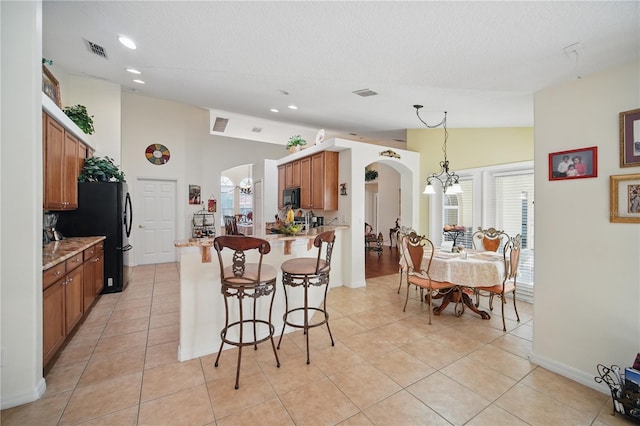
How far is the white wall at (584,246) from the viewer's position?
1.93m

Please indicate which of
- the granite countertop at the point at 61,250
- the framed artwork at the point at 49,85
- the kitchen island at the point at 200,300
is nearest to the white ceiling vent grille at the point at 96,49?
the framed artwork at the point at 49,85

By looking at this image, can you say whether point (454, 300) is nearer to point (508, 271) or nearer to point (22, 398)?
point (508, 271)

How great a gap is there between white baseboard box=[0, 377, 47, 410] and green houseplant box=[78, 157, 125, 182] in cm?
302

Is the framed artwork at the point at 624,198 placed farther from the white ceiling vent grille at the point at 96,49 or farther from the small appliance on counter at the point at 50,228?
the small appliance on counter at the point at 50,228

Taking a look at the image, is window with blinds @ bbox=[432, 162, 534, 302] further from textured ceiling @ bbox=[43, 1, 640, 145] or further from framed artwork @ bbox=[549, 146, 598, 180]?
framed artwork @ bbox=[549, 146, 598, 180]

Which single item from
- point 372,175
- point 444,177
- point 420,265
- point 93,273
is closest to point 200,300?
point 93,273

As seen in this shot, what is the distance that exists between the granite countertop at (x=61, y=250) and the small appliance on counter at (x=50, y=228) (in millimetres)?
81

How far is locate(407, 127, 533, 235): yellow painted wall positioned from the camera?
13.6 feet

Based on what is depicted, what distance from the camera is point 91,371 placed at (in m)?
2.22

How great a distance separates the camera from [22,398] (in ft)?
5.99

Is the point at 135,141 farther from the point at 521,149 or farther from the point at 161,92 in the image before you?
the point at 521,149

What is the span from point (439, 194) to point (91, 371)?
5354 millimetres

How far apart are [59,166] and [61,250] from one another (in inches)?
46.8

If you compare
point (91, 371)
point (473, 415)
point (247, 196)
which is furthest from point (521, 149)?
point (247, 196)
